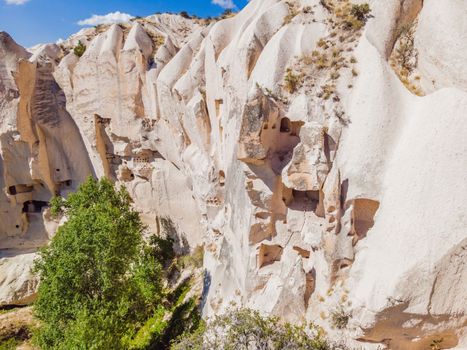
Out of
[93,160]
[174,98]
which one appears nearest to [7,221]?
[93,160]

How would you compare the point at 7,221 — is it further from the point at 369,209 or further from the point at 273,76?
the point at 369,209

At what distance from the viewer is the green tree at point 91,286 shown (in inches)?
343

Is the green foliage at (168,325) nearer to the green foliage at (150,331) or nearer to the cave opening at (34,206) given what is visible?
the green foliage at (150,331)

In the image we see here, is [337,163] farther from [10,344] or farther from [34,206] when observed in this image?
[34,206]

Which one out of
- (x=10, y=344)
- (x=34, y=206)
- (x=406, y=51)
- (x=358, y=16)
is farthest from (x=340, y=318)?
(x=34, y=206)

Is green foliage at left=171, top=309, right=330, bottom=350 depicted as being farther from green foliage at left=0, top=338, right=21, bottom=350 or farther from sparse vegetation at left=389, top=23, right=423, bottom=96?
green foliage at left=0, top=338, right=21, bottom=350

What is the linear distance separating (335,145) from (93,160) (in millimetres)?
15641

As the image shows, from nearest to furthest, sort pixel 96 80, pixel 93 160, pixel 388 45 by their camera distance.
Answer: pixel 388 45
pixel 96 80
pixel 93 160

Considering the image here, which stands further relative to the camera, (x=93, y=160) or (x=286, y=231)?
(x=93, y=160)

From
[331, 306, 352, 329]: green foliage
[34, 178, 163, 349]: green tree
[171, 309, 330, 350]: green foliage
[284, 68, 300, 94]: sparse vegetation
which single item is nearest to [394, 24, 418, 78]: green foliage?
[284, 68, 300, 94]: sparse vegetation

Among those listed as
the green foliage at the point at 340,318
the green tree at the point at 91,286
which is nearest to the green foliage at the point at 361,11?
the green foliage at the point at 340,318

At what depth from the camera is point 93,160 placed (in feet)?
61.9

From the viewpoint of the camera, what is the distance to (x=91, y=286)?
991 cm

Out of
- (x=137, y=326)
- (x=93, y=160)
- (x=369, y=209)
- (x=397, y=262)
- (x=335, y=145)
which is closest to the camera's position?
(x=397, y=262)
